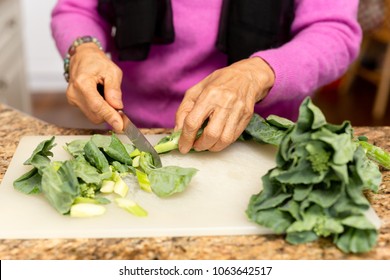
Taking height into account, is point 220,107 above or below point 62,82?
above

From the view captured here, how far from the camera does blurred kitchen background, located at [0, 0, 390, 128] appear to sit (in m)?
3.04

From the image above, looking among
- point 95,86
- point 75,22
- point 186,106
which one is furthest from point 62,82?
point 186,106

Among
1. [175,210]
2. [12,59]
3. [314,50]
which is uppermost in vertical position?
[314,50]

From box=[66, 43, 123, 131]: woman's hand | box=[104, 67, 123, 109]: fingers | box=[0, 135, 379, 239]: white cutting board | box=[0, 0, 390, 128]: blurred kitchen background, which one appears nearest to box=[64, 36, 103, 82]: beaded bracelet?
box=[66, 43, 123, 131]: woman's hand

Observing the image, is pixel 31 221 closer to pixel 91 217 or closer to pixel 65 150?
pixel 91 217

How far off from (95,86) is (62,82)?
2.99 m

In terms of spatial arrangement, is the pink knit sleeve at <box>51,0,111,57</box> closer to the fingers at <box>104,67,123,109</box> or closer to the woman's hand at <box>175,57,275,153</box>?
the fingers at <box>104,67,123,109</box>

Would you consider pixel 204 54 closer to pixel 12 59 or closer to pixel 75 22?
pixel 75 22

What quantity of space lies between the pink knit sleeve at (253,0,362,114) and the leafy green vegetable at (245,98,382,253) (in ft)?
1.18

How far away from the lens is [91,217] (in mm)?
864

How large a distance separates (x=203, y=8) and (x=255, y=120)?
0.38 meters

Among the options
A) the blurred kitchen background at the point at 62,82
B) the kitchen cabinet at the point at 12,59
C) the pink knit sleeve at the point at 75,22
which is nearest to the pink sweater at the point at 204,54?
the pink knit sleeve at the point at 75,22

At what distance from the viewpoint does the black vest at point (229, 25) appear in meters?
1.34

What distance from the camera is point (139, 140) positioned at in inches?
42.0
